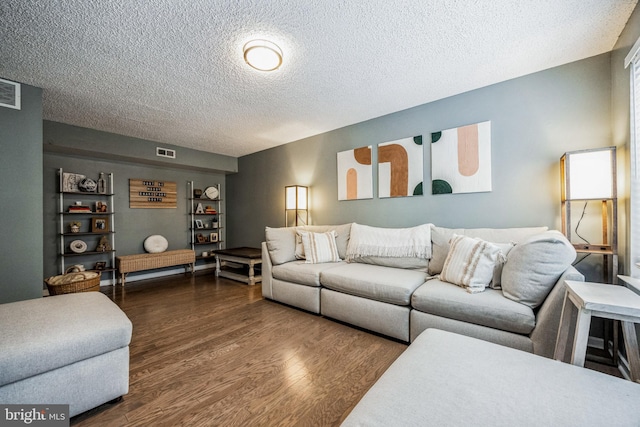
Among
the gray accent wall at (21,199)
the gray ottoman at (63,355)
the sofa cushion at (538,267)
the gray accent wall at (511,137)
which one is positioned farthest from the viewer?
the gray accent wall at (21,199)

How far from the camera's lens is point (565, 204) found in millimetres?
2002

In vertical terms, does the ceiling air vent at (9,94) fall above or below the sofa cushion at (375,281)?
above

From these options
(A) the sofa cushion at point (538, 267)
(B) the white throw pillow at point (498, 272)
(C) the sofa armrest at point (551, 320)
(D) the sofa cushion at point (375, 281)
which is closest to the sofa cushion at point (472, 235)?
(D) the sofa cushion at point (375, 281)

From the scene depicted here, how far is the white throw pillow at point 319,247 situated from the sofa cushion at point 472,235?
1.17 m

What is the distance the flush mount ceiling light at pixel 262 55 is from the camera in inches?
74.9

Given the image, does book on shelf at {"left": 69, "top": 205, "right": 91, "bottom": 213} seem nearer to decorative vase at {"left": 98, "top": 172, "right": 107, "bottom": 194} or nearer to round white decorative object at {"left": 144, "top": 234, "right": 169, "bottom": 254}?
decorative vase at {"left": 98, "top": 172, "right": 107, "bottom": 194}

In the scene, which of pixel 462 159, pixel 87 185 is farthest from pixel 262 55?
pixel 87 185

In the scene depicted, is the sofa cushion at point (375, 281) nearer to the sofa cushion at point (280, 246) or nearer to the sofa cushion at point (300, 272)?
the sofa cushion at point (300, 272)

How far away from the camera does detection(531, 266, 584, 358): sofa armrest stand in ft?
4.81

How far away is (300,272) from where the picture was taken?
287 centimetres

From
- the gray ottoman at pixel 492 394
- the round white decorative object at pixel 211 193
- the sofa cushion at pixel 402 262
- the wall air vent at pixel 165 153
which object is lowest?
the gray ottoman at pixel 492 394

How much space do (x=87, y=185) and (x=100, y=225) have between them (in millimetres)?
663

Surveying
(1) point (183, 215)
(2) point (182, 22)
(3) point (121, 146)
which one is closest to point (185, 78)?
(2) point (182, 22)

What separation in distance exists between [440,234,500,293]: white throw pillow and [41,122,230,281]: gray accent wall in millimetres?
4590
